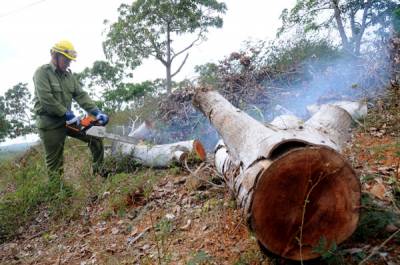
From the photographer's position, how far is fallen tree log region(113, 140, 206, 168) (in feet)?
14.0

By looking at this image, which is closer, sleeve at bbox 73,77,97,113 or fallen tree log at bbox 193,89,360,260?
fallen tree log at bbox 193,89,360,260

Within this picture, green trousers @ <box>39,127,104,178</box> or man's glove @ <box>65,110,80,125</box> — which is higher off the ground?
man's glove @ <box>65,110,80,125</box>

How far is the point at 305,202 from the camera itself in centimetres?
159

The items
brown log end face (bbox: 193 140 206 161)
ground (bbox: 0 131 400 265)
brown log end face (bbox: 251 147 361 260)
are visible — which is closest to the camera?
brown log end face (bbox: 251 147 361 260)

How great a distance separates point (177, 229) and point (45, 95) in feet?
8.53

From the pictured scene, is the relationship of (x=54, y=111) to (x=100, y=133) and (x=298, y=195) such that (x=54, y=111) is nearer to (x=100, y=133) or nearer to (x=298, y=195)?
(x=100, y=133)

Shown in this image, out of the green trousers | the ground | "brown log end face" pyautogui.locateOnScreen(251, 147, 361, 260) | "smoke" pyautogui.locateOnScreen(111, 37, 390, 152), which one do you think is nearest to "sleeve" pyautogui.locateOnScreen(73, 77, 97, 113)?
the green trousers

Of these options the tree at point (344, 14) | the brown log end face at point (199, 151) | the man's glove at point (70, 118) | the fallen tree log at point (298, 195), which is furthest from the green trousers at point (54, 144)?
the tree at point (344, 14)

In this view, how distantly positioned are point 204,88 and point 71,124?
6.07 ft

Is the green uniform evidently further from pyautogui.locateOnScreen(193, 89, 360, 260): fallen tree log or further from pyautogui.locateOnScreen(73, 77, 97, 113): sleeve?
pyautogui.locateOnScreen(193, 89, 360, 260): fallen tree log

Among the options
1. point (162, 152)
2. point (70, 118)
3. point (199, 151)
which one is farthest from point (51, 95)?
point (199, 151)

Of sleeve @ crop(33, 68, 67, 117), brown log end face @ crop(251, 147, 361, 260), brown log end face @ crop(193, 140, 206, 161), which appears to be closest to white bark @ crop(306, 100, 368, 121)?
brown log end face @ crop(193, 140, 206, 161)

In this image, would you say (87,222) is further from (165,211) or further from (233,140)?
(233,140)

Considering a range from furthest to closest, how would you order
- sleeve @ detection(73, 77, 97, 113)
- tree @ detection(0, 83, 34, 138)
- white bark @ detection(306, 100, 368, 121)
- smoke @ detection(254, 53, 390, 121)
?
tree @ detection(0, 83, 34, 138) < smoke @ detection(254, 53, 390, 121) < sleeve @ detection(73, 77, 97, 113) < white bark @ detection(306, 100, 368, 121)
